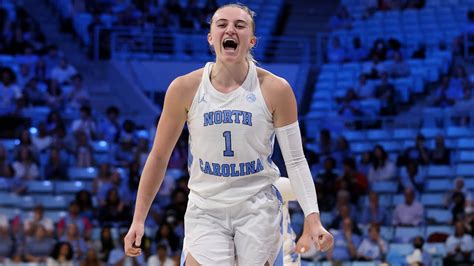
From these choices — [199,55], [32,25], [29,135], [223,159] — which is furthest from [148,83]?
[223,159]

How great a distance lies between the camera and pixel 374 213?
14.1 m

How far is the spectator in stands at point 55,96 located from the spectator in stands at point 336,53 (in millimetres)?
5359

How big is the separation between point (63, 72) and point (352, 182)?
5506 mm

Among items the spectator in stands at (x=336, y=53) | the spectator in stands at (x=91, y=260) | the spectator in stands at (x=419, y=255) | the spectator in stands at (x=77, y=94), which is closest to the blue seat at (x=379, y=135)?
the spectator in stands at (x=336, y=53)

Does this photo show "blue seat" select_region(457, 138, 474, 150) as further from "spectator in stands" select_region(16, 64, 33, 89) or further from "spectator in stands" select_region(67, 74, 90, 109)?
"spectator in stands" select_region(16, 64, 33, 89)

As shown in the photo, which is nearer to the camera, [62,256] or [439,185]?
[62,256]

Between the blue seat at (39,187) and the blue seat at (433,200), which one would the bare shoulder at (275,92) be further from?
the blue seat at (433,200)

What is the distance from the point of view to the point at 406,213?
45.6 ft

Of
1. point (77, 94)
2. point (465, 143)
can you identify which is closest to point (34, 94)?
point (77, 94)

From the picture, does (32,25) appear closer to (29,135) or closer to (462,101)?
(29,135)

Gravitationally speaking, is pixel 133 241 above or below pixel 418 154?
above

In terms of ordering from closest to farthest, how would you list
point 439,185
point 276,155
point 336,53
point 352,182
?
point 276,155 → point 352,182 → point 439,185 → point 336,53

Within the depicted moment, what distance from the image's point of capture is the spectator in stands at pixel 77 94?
16.6 metres

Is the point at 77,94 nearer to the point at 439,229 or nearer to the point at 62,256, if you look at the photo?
the point at 62,256
